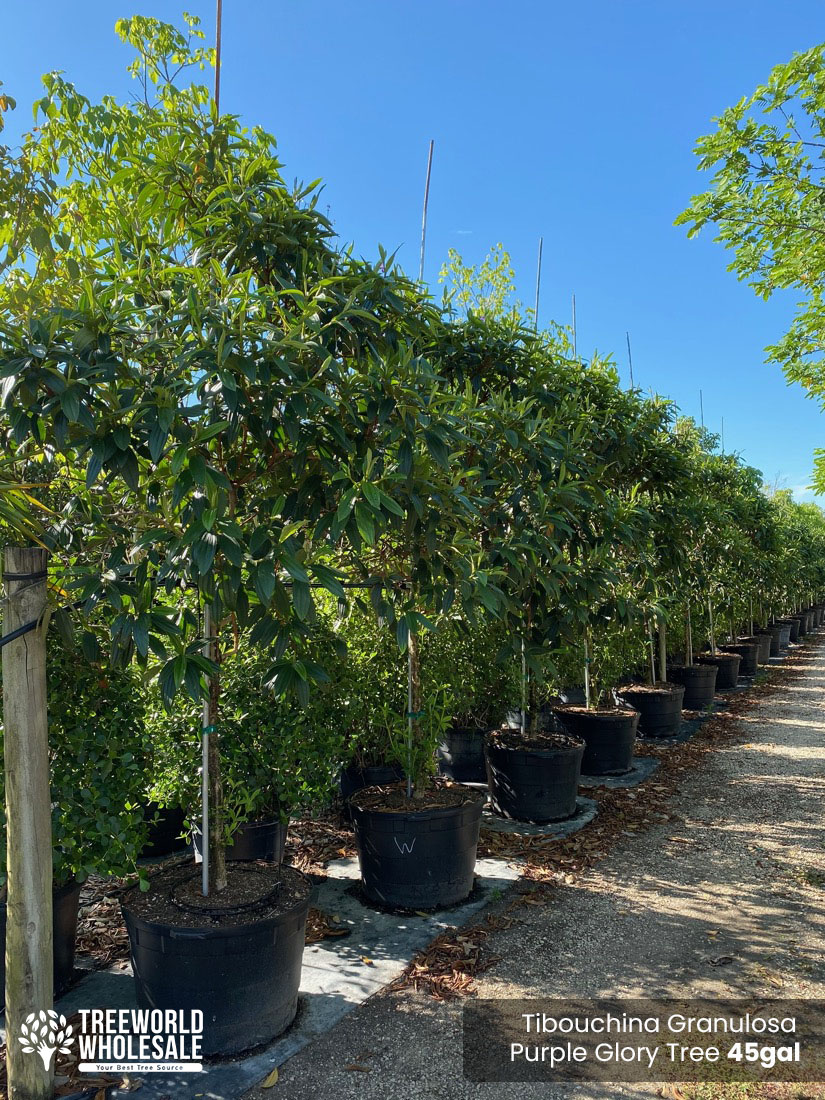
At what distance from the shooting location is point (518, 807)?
485 centimetres

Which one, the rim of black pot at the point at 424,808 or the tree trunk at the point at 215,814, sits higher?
the tree trunk at the point at 215,814

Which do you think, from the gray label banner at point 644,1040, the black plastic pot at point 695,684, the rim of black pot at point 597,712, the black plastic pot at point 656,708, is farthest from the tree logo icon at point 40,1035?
the black plastic pot at point 695,684

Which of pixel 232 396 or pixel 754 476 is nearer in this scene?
pixel 232 396

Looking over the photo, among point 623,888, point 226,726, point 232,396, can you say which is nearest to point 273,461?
point 232,396

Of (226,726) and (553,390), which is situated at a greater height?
(553,390)

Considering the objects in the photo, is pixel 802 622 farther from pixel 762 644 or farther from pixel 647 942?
pixel 647 942

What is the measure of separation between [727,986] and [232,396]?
2.79 meters

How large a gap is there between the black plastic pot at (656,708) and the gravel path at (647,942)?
6.74ft

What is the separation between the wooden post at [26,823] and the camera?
2.18 metres

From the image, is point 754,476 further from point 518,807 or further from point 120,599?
point 120,599

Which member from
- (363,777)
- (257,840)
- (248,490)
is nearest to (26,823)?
(248,490)

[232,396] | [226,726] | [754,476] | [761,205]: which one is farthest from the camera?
[754,476]

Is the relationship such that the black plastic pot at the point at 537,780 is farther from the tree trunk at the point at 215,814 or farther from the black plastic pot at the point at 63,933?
the black plastic pot at the point at 63,933

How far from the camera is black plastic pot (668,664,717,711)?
935 centimetres
